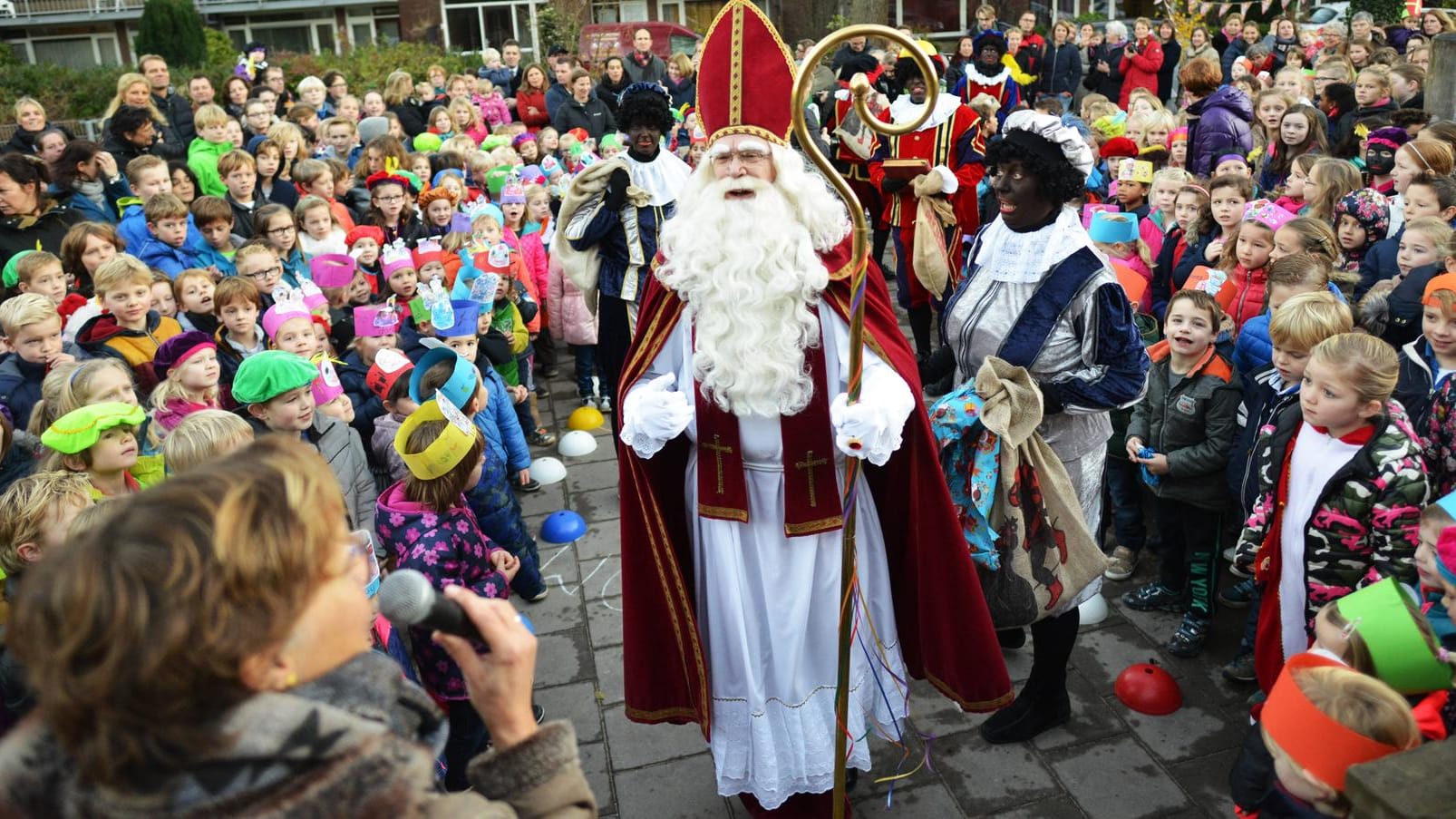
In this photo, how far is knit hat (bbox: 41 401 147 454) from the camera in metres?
3.74

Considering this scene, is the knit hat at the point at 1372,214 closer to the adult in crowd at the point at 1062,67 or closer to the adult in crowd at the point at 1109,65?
the adult in crowd at the point at 1109,65

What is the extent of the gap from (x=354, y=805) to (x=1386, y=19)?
21.3 meters

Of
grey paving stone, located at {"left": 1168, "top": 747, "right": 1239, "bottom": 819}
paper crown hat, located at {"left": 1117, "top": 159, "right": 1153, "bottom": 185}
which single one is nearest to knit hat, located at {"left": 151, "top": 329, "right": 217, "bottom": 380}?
grey paving stone, located at {"left": 1168, "top": 747, "right": 1239, "bottom": 819}

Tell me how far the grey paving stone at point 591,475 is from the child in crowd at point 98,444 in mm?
2999

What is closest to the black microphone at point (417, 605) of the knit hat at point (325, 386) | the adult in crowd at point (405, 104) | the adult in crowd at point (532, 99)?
the knit hat at point (325, 386)

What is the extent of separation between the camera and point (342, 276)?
6.74m

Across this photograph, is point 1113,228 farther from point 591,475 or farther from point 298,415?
point 298,415

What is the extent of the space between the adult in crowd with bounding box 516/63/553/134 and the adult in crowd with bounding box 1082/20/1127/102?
7445 mm

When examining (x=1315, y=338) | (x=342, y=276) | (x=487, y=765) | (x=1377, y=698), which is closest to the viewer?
(x=487, y=765)

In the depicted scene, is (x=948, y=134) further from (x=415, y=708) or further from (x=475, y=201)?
(x=415, y=708)

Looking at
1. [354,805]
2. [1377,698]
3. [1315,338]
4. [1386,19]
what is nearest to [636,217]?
[1315,338]

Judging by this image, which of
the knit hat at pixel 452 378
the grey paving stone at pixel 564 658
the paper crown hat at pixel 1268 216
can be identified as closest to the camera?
the grey paving stone at pixel 564 658

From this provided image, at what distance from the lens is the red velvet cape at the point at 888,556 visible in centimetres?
345

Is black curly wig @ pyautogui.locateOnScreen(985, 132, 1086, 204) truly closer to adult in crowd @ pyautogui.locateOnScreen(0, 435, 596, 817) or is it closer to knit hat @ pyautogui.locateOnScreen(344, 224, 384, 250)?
adult in crowd @ pyautogui.locateOnScreen(0, 435, 596, 817)
